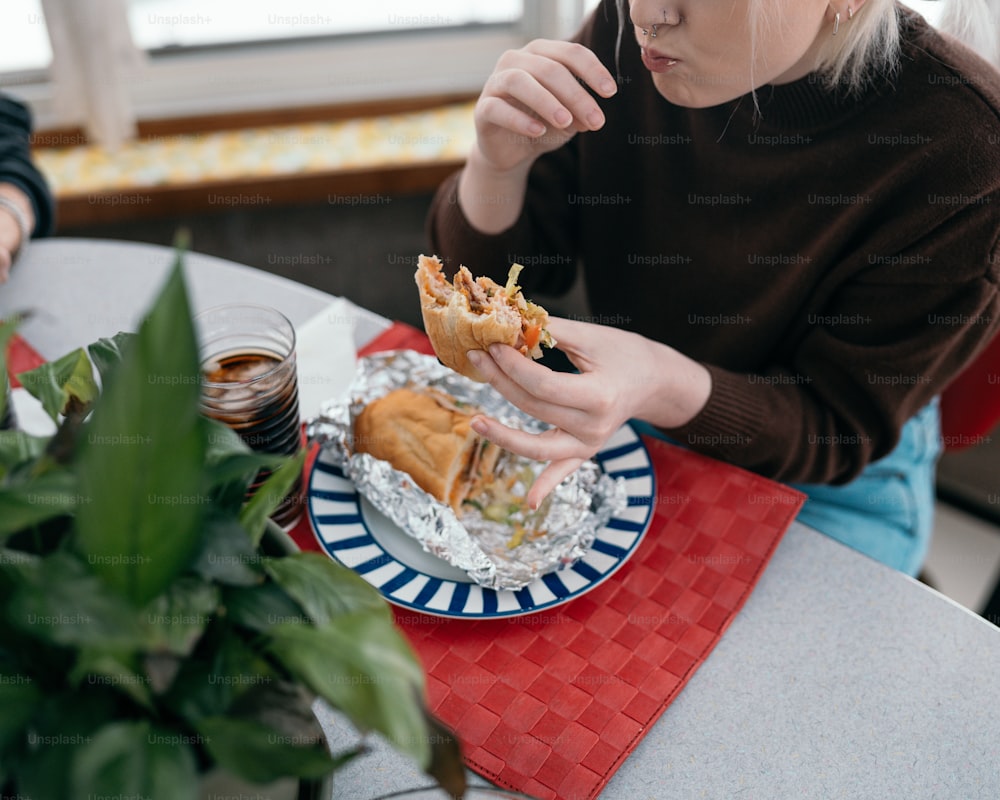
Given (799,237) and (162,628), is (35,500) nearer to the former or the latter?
(162,628)

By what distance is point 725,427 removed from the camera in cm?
118

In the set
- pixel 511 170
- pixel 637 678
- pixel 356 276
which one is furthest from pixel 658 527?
pixel 356 276

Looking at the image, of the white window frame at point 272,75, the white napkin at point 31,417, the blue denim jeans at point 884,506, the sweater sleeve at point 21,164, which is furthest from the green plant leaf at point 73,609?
the white window frame at point 272,75

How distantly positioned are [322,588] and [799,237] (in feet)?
3.26

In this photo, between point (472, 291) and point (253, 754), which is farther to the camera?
point (472, 291)

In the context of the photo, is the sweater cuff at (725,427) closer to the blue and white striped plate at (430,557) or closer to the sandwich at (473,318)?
the blue and white striped plate at (430,557)

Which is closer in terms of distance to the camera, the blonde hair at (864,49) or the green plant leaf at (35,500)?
the green plant leaf at (35,500)

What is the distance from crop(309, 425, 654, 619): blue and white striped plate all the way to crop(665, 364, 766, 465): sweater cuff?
0.11 metres

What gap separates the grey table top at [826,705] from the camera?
83cm

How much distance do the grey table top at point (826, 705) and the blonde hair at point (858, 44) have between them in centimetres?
62

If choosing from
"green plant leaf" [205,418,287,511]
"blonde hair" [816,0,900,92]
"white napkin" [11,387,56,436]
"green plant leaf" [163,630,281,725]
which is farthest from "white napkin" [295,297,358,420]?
"blonde hair" [816,0,900,92]

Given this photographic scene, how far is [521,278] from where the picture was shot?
152cm

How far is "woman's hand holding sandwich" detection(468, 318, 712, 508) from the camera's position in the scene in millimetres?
965

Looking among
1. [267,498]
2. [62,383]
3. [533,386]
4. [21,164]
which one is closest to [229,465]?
[267,498]
